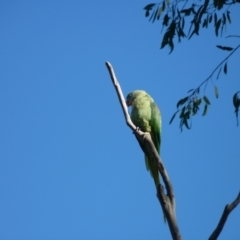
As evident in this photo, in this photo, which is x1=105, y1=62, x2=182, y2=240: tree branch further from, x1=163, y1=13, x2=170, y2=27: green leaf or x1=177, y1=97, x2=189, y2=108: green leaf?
x1=163, y1=13, x2=170, y2=27: green leaf

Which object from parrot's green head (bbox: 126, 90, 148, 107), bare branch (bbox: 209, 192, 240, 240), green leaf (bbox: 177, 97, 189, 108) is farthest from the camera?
parrot's green head (bbox: 126, 90, 148, 107)

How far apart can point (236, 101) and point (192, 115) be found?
41 cm

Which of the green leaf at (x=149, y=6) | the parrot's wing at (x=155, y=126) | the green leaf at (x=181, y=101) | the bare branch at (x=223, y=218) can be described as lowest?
Result: the bare branch at (x=223, y=218)

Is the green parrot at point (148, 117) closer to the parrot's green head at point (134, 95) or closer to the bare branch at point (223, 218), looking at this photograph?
the parrot's green head at point (134, 95)

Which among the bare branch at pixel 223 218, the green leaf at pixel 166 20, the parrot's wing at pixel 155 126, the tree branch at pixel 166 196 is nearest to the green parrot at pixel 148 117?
the parrot's wing at pixel 155 126

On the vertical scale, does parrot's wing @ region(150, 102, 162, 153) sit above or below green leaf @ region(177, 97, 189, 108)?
below

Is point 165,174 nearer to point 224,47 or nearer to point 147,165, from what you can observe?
point 147,165

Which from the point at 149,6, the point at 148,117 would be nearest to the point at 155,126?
the point at 148,117

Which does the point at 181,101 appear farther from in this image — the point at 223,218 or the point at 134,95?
the point at 223,218

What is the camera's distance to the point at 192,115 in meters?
4.07

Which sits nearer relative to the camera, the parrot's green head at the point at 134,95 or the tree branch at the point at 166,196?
the tree branch at the point at 166,196

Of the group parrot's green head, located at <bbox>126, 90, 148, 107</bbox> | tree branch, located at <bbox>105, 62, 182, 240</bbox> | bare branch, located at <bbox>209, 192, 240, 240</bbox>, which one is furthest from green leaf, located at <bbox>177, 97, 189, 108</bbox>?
bare branch, located at <bbox>209, 192, 240, 240</bbox>

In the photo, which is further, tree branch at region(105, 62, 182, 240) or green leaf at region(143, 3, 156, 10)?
green leaf at region(143, 3, 156, 10)

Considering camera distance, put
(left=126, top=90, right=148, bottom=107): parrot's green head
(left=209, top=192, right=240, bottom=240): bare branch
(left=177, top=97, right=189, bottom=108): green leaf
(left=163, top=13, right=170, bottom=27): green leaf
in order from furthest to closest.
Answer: (left=126, top=90, right=148, bottom=107): parrot's green head, (left=163, top=13, right=170, bottom=27): green leaf, (left=177, top=97, right=189, bottom=108): green leaf, (left=209, top=192, right=240, bottom=240): bare branch
